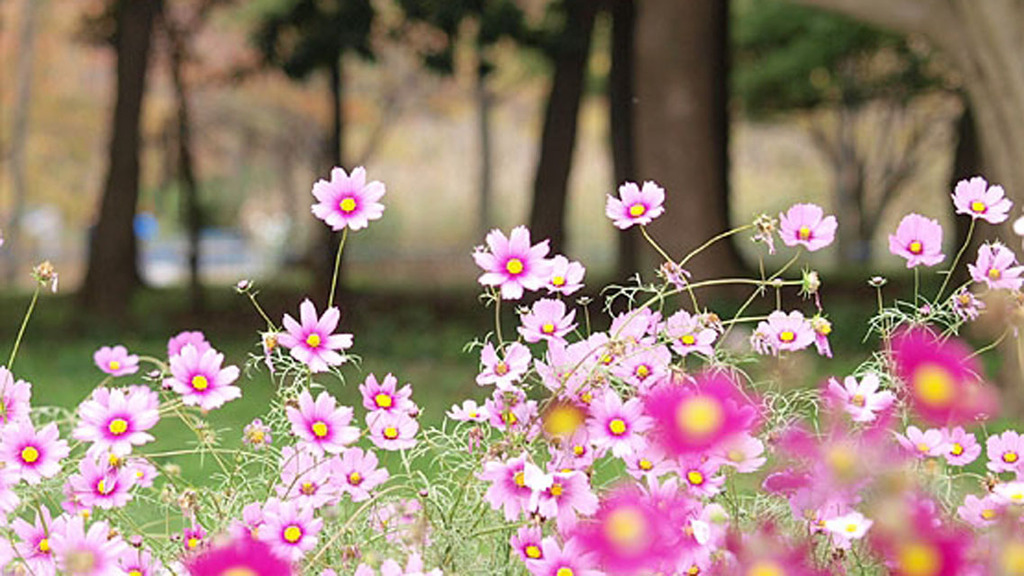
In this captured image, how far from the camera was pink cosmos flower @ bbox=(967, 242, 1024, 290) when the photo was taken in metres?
2.32

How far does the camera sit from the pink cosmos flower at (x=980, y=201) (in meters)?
2.41

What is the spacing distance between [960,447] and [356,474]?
3.07ft

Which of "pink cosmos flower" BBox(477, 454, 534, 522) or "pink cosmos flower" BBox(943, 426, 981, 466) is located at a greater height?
"pink cosmos flower" BBox(477, 454, 534, 522)

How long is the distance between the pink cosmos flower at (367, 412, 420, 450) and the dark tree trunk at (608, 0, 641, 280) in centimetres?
1187

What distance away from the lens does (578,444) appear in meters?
2.17

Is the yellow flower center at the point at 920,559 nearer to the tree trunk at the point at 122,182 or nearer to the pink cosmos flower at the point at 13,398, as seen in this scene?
the pink cosmos flower at the point at 13,398

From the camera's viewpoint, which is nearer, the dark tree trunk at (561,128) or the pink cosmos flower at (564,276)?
the pink cosmos flower at (564,276)

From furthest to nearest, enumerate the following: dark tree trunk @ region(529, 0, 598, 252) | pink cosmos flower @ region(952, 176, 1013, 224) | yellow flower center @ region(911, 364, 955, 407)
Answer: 1. dark tree trunk @ region(529, 0, 598, 252)
2. pink cosmos flower @ region(952, 176, 1013, 224)
3. yellow flower center @ region(911, 364, 955, 407)

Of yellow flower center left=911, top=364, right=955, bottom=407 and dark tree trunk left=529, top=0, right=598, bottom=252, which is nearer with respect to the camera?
yellow flower center left=911, top=364, right=955, bottom=407

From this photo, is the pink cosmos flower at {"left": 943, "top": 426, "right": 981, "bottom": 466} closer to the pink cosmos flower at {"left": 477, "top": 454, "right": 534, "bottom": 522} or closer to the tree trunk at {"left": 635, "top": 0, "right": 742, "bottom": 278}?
the pink cosmos flower at {"left": 477, "top": 454, "right": 534, "bottom": 522}

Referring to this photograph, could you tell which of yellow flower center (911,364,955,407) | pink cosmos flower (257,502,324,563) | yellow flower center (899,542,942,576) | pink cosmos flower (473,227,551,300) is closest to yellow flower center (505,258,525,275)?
pink cosmos flower (473,227,551,300)

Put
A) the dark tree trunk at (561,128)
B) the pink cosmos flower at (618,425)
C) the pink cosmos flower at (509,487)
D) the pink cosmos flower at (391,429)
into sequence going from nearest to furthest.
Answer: the pink cosmos flower at (509,487) → the pink cosmos flower at (618,425) → the pink cosmos flower at (391,429) → the dark tree trunk at (561,128)

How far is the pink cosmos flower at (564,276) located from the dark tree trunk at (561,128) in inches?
464

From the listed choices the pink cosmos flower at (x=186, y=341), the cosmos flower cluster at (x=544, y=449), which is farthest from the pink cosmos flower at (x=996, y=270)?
the pink cosmos flower at (x=186, y=341)
